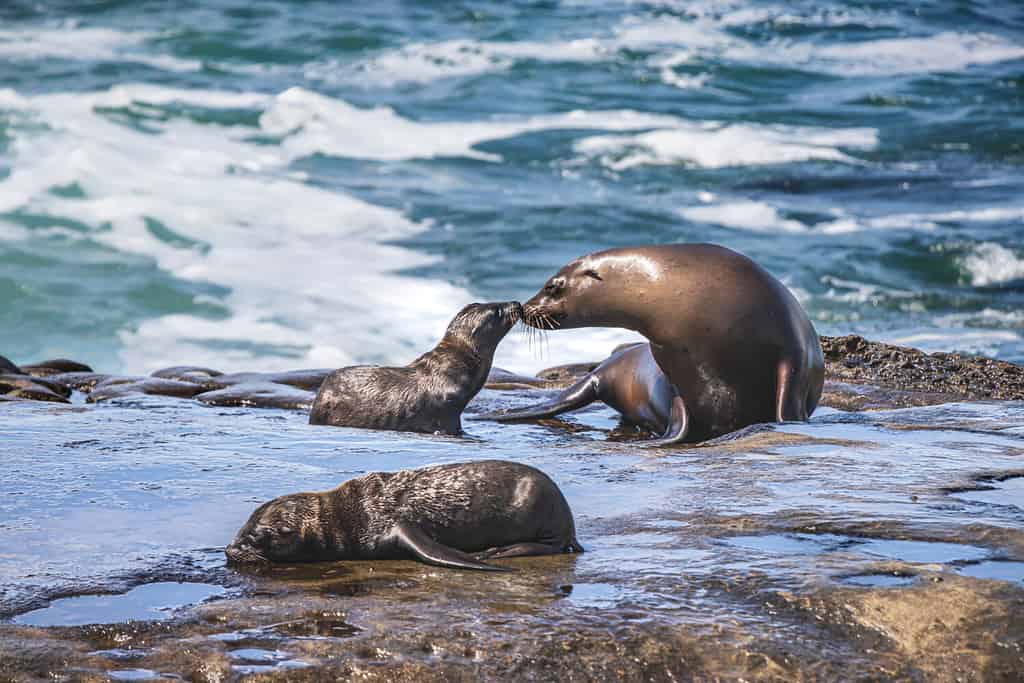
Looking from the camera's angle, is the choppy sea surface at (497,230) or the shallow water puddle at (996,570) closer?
A: the shallow water puddle at (996,570)

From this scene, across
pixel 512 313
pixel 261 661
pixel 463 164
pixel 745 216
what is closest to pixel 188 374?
pixel 512 313

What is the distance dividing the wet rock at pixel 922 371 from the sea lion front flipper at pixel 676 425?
2190 mm

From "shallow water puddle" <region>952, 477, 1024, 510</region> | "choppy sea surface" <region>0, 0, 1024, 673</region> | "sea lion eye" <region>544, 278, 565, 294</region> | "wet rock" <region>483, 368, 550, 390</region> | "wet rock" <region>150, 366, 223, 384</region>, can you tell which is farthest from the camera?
"wet rock" <region>150, 366, 223, 384</region>

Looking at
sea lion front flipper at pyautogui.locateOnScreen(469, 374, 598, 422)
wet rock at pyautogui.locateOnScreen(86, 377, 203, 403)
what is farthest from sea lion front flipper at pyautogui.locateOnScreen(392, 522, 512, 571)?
wet rock at pyautogui.locateOnScreen(86, 377, 203, 403)

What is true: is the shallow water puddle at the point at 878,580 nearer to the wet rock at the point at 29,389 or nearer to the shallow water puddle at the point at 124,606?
the shallow water puddle at the point at 124,606

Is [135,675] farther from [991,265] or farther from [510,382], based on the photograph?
[991,265]

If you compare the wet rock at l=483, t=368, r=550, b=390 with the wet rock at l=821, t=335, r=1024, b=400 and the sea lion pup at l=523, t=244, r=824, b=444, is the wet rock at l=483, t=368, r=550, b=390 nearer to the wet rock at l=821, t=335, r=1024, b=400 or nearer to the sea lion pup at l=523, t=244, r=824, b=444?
the wet rock at l=821, t=335, r=1024, b=400

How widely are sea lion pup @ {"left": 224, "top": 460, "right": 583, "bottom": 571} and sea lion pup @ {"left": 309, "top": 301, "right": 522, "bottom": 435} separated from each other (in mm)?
2805

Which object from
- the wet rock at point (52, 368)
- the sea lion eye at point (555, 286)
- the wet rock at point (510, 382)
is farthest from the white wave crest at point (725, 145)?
the sea lion eye at point (555, 286)

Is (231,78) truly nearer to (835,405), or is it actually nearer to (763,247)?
(763,247)

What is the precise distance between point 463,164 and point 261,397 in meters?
15.0

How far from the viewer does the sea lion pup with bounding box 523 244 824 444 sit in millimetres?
6980

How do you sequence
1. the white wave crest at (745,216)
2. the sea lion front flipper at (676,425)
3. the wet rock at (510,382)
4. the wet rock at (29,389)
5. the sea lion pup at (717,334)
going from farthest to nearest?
the white wave crest at (745,216), the wet rock at (510,382), the wet rock at (29,389), the sea lion pup at (717,334), the sea lion front flipper at (676,425)

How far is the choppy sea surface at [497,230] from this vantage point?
173 inches
